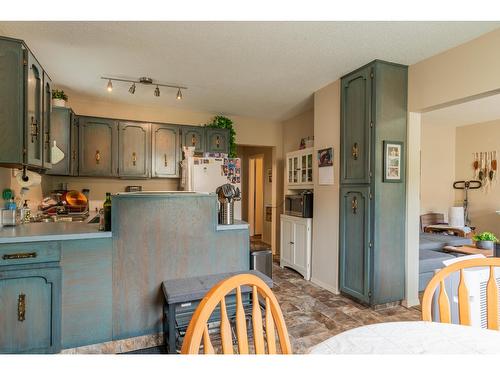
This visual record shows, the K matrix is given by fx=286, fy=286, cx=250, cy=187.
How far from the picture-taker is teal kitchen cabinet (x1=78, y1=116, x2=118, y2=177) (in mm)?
3854

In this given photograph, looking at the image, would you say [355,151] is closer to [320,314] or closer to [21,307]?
[320,314]

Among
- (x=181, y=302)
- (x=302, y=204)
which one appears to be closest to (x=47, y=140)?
(x=181, y=302)

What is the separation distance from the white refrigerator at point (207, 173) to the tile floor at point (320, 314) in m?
1.33

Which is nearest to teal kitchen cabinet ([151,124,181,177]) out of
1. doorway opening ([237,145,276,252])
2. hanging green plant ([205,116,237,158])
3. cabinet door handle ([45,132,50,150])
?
hanging green plant ([205,116,237,158])

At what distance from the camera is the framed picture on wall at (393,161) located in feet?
9.23

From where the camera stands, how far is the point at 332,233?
3396mm

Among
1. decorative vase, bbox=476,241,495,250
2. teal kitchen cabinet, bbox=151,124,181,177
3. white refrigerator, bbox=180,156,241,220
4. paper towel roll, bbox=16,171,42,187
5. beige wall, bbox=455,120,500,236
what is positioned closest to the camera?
paper towel roll, bbox=16,171,42,187

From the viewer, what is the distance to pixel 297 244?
402 cm

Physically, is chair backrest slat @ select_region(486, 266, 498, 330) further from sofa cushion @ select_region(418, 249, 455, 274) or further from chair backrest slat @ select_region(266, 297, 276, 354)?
sofa cushion @ select_region(418, 249, 455, 274)

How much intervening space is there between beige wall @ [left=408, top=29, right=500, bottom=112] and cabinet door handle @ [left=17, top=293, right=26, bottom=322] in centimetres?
358

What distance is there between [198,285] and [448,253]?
132 inches

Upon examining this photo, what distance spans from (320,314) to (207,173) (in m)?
2.32
